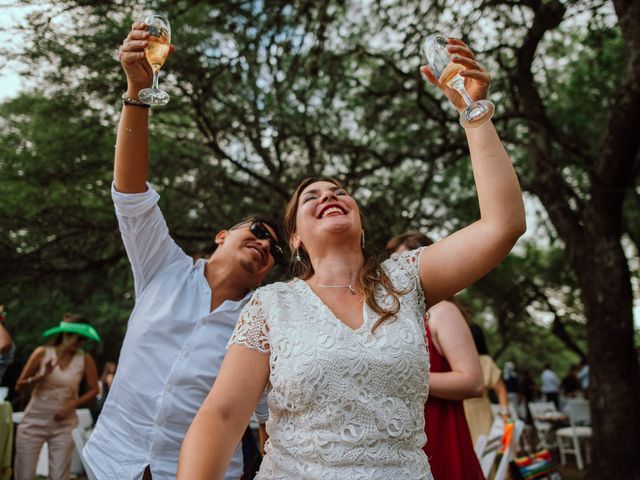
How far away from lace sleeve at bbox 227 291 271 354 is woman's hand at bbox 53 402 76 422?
195 inches

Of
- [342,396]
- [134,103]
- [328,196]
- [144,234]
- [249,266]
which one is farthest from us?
[249,266]

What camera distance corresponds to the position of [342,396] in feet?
5.19

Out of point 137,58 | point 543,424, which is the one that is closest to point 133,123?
point 137,58

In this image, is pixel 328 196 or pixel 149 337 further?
pixel 149 337

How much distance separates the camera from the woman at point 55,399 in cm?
564

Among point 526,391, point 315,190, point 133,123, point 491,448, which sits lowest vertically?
point 491,448

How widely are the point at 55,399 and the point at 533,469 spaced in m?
4.76

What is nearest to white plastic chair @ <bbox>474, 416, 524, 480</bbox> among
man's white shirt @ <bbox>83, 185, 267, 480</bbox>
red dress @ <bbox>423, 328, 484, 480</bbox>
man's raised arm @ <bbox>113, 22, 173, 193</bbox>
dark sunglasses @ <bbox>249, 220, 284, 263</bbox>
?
red dress @ <bbox>423, 328, 484, 480</bbox>

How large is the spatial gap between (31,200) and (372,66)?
5962mm

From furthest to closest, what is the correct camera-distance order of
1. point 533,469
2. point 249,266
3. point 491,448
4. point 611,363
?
point 611,363 < point 491,448 < point 533,469 < point 249,266

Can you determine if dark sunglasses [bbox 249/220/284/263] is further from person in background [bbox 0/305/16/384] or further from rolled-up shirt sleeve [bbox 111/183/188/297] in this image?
person in background [bbox 0/305/16/384]

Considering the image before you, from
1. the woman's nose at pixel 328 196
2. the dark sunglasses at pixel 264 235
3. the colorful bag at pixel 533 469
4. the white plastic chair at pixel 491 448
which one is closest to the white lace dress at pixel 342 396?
the woman's nose at pixel 328 196

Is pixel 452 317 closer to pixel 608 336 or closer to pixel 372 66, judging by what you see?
pixel 608 336

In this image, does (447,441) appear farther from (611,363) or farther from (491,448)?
(611,363)
